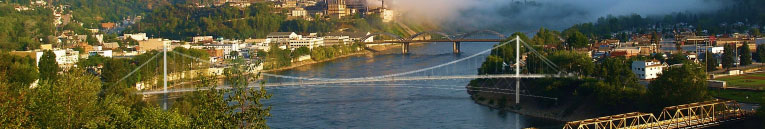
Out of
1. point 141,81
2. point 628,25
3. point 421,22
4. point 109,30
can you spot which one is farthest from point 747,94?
point 421,22

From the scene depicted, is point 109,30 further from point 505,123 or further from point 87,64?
point 505,123

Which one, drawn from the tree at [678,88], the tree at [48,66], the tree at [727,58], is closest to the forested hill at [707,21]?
the tree at [727,58]

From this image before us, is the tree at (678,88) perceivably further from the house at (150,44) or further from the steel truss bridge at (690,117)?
the house at (150,44)

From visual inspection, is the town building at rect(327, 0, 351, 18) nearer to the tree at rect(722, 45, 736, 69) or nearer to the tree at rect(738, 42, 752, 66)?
the tree at rect(738, 42, 752, 66)

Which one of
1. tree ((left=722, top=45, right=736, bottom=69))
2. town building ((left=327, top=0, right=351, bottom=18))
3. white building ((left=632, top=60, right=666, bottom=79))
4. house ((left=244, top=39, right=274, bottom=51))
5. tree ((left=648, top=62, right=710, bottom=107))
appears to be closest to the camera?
tree ((left=648, top=62, right=710, bottom=107))

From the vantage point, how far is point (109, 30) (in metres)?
34.8

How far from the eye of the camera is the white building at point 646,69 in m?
14.2

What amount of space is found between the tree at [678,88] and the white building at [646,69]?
3460mm

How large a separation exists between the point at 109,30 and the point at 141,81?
19.1 metres

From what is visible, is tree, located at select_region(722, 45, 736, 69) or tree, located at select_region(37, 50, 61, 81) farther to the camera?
tree, located at select_region(722, 45, 736, 69)

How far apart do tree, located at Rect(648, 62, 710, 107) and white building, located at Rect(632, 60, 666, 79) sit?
11.4ft

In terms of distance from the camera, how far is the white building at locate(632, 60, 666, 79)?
14188 millimetres

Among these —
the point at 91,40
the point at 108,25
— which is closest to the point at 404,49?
the point at 91,40

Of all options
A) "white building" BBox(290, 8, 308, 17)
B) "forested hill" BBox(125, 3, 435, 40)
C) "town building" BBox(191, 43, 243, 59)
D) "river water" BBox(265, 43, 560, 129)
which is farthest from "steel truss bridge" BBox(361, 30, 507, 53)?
"river water" BBox(265, 43, 560, 129)
